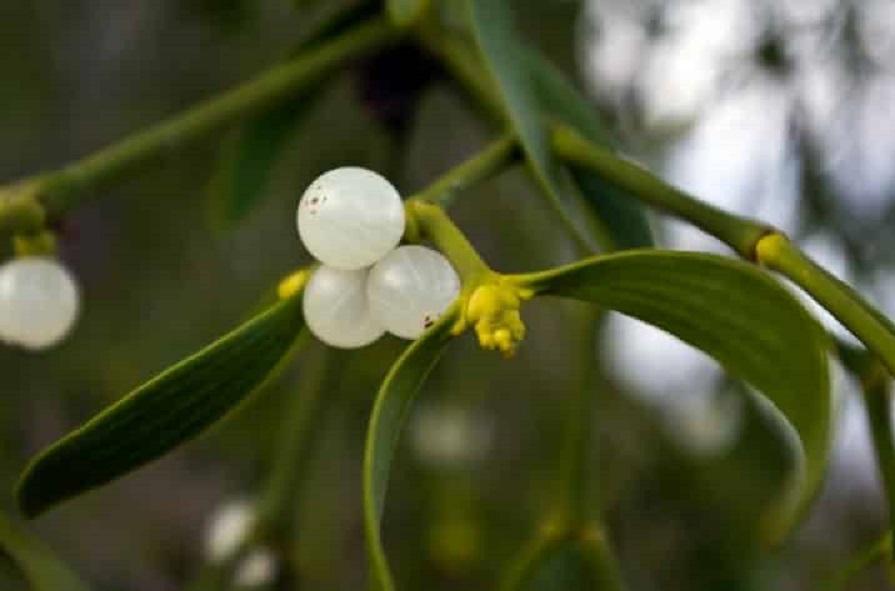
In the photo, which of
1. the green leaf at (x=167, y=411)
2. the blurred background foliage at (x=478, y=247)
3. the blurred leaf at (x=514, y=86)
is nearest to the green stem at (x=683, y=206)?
the blurred leaf at (x=514, y=86)

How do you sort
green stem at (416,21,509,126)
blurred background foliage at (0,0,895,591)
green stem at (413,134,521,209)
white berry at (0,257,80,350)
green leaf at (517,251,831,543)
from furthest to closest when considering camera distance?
blurred background foliage at (0,0,895,591), green stem at (416,21,509,126), white berry at (0,257,80,350), green stem at (413,134,521,209), green leaf at (517,251,831,543)

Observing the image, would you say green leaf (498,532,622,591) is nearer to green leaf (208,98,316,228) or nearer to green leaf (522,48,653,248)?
green leaf (522,48,653,248)

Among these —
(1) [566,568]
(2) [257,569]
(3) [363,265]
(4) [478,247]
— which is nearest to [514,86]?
(3) [363,265]

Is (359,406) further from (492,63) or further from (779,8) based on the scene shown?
(492,63)

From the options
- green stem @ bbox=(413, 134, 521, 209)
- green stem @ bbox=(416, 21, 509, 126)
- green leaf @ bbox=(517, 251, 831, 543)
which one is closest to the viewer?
green leaf @ bbox=(517, 251, 831, 543)

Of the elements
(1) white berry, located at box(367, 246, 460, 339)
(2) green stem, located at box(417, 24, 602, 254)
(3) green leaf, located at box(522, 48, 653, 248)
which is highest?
(2) green stem, located at box(417, 24, 602, 254)

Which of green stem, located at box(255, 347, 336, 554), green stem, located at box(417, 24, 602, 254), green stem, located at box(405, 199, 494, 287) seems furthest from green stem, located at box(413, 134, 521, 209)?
green stem, located at box(255, 347, 336, 554)

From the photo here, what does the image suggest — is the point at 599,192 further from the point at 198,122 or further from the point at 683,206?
the point at 198,122
